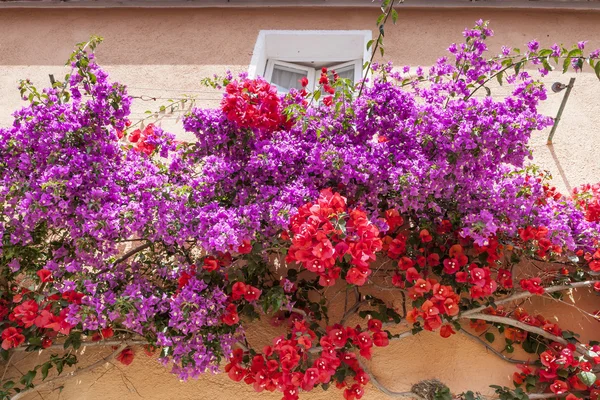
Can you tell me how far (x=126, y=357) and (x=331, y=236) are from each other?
1.64 meters

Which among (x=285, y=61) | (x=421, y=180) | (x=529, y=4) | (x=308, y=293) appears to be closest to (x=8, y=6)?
(x=285, y=61)

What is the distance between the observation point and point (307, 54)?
5.08 m

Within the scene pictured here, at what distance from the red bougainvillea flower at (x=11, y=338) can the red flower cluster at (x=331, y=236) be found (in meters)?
1.77

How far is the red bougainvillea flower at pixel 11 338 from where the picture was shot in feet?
9.74

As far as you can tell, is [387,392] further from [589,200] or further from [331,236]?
[589,200]

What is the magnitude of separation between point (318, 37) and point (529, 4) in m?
2.01

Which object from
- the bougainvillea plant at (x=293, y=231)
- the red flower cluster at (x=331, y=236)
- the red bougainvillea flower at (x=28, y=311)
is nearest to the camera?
the red flower cluster at (x=331, y=236)

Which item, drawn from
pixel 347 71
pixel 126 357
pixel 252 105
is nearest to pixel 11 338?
pixel 126 357

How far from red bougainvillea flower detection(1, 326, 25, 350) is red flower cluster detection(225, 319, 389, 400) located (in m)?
1.24

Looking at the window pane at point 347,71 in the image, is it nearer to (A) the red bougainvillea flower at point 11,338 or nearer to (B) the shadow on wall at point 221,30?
(B) the shadow on wall at point 221,30

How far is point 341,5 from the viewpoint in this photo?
498 cm

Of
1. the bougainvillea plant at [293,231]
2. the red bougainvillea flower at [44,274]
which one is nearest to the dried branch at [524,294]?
the bougainvillea plant at [293,231]

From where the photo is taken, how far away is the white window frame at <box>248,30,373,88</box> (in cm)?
493

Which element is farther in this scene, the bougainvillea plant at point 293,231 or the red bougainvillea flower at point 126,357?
the red bougainvillea flower at point 126,357
